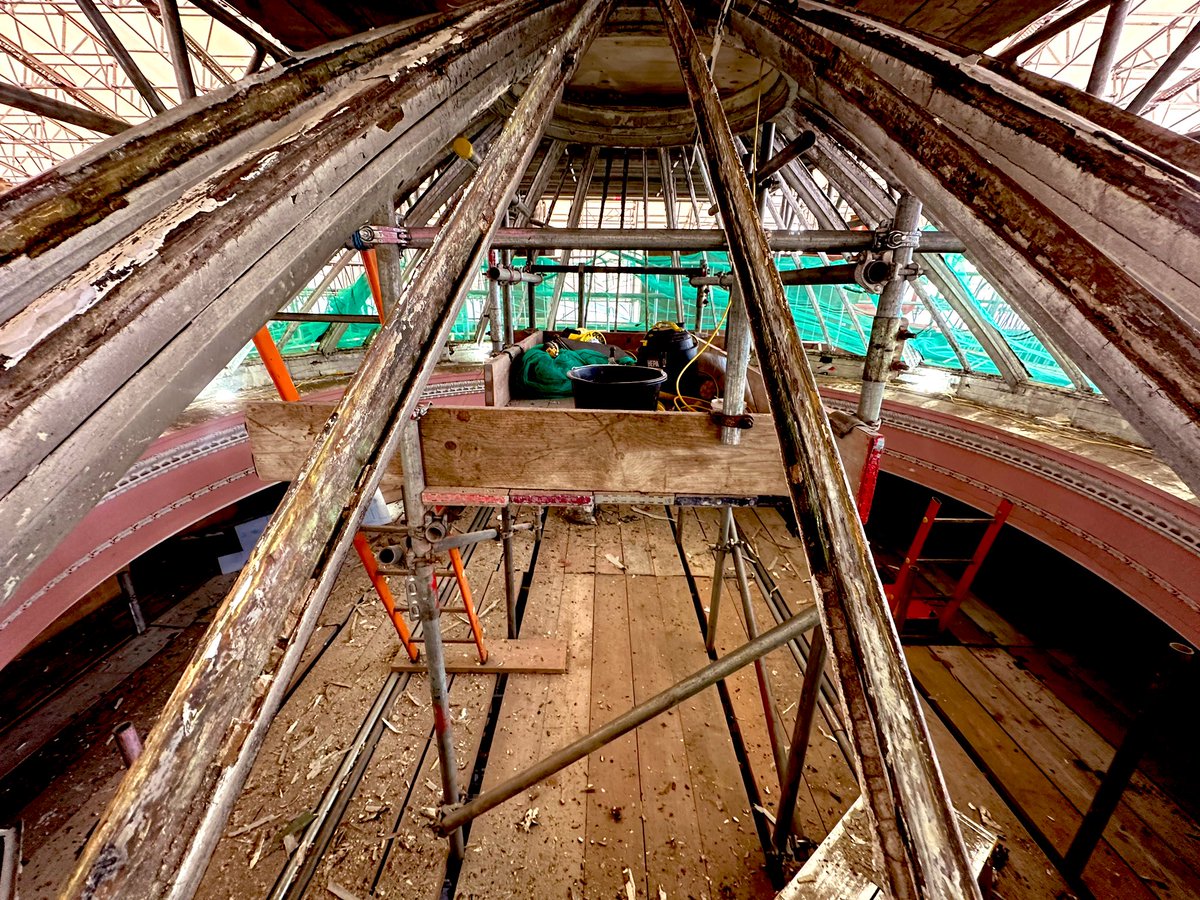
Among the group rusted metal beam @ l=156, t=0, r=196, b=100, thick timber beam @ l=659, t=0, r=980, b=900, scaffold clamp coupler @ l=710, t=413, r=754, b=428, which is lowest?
scaffold clamp coupler @ l=710, t=413, r=754, b=428

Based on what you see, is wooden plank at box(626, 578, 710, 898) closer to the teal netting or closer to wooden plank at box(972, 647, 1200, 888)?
wooden plank at box(972, 647, 1200, 888)

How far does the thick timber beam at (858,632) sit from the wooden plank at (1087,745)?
4481 mm

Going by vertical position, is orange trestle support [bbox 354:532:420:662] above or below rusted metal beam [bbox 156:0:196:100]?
below

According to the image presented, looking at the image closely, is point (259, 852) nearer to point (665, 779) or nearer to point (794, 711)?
point (665, 779)

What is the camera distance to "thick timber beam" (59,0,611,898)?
414mm

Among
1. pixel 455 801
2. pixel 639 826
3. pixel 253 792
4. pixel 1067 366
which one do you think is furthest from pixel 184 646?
pixel 1067 366

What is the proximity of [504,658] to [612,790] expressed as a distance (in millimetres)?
1424

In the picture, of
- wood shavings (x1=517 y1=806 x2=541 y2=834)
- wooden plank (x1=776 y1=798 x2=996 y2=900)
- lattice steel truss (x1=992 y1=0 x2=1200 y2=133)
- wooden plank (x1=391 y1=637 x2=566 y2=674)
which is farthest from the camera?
lattice steel truss (x1=992 y1=0 x2=1200 y2=133)

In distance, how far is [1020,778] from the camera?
126 inches

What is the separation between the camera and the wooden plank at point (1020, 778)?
104 inches

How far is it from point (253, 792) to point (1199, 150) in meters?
5.08

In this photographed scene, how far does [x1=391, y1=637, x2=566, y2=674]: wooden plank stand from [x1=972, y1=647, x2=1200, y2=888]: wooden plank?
4098 millimetres

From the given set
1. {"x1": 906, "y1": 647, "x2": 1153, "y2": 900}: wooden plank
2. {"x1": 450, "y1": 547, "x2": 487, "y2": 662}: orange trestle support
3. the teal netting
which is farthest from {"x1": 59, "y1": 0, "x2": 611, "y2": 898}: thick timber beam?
the teal netting

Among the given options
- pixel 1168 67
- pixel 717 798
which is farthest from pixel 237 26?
pixel 717 798
